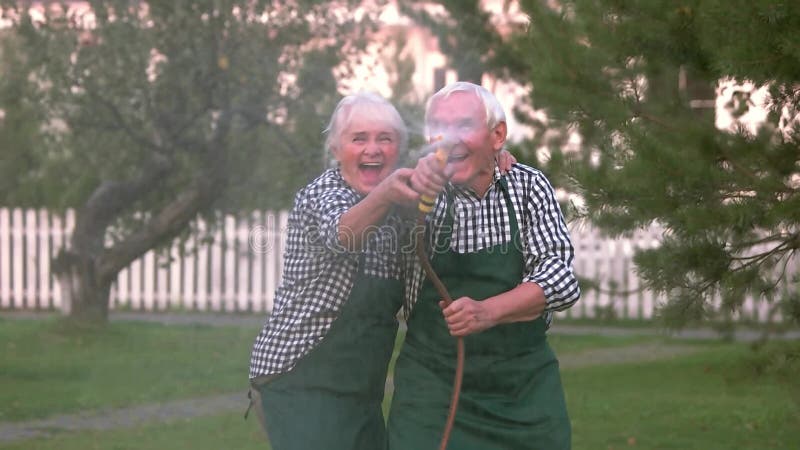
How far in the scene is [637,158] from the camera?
6402mm

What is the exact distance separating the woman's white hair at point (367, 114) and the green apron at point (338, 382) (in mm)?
389

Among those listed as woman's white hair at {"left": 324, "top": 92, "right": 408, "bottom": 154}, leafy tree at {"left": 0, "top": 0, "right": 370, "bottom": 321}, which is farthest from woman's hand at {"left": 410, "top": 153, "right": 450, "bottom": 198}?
leafy tree at {"left": 0, "top": 0, "right": 370, "bottom": 321}

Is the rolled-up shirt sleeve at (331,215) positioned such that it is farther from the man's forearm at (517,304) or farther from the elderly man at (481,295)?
the man's forearm at (517,304)

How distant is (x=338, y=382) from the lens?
386 centimetres

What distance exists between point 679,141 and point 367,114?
3.34 meters

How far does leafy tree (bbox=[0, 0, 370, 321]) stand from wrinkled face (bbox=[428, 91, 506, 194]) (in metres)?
8.66

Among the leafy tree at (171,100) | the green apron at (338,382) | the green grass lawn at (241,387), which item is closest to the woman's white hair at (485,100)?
the green apron at (338,382)

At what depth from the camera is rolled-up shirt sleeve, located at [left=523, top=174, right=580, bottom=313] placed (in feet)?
11.9

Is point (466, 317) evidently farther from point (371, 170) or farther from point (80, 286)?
point (80, 286)

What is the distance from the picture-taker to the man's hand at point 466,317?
11.3 feet

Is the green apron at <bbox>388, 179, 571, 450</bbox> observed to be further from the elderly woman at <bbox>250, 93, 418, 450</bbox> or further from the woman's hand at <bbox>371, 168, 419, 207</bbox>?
the woman's hand at <bbox>371, 168, 419, 207</bbox>

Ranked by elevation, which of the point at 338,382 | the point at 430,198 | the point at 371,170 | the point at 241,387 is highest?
the point at 371,170

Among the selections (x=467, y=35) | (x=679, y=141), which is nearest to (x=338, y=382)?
(x=679, y=141)

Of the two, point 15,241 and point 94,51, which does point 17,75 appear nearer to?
point 94,51
